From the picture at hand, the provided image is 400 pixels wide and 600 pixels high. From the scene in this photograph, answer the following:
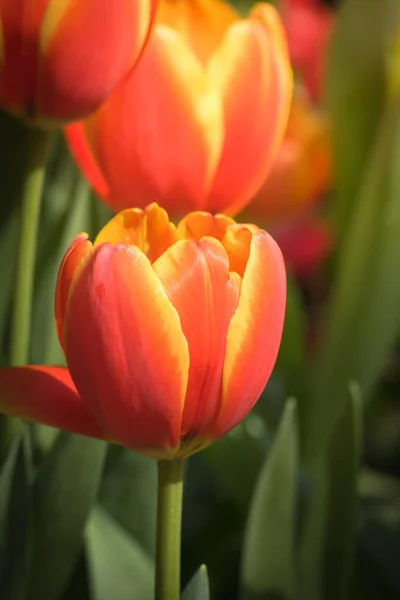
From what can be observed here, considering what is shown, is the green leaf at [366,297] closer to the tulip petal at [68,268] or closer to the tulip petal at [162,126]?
the tulip petal at [162,126]

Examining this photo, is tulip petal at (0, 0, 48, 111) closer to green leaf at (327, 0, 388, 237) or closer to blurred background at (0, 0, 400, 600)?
blurred background at (0, 0, 400, 600)

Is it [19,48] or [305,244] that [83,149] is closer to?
[19,48]

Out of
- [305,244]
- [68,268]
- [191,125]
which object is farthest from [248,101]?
[305,244]

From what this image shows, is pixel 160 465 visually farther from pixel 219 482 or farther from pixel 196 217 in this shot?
pixel 219 482

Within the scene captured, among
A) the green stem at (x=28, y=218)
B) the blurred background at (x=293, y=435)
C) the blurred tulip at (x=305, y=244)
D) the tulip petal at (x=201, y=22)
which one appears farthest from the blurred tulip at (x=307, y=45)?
the green stem at (x=28, y=218)

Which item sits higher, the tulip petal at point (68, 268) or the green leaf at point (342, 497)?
the tulip petal at point (68, 268)
